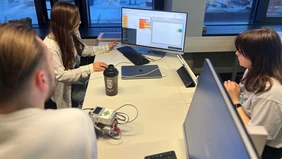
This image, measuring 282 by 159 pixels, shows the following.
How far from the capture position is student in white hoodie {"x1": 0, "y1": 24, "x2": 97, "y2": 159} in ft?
1.96

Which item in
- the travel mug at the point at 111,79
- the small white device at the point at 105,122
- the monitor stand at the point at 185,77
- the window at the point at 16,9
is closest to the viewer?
the small white device at the point at 105,122

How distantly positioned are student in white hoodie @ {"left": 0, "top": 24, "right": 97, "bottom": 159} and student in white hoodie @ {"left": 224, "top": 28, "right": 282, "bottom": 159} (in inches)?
34.9

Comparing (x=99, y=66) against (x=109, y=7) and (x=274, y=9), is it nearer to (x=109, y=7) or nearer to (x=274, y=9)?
(x=109, y=7)

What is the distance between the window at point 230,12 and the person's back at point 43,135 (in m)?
2.73

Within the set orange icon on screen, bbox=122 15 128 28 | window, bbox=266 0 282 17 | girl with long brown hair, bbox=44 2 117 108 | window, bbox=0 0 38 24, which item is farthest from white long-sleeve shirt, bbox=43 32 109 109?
window, bbox=266 0 282 17

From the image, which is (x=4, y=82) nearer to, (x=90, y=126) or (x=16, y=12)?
(x=90, y=126)

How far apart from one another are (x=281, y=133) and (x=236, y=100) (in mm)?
284

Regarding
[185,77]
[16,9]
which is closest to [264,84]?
[185,77]

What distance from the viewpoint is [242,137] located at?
0.50 metres

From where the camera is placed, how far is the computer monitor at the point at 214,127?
52cm

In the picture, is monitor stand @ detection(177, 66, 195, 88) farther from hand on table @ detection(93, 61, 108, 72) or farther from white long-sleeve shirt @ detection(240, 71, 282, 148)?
hand on table @ detection(93, 61, 108, 72)

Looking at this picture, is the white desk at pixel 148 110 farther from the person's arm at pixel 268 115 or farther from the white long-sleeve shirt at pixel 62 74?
the person's arm at pixel 268 115

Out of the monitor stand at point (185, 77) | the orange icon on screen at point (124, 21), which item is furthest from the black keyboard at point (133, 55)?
the monitor stand at point (185, 77)

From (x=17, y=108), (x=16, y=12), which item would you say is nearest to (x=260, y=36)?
(x=17, y=108)
